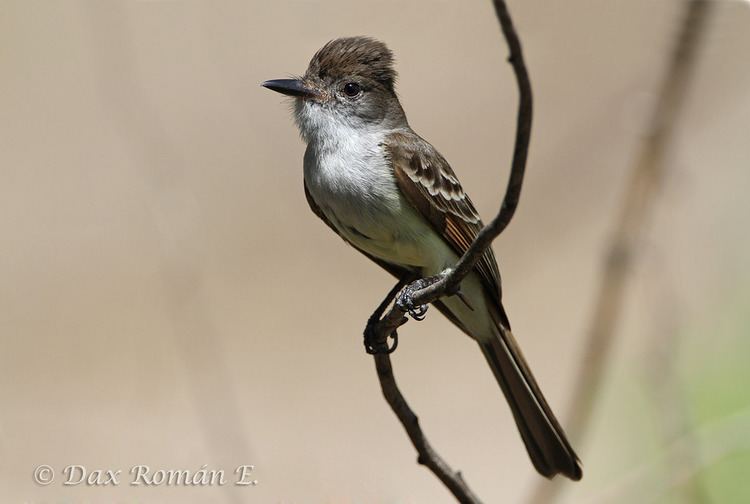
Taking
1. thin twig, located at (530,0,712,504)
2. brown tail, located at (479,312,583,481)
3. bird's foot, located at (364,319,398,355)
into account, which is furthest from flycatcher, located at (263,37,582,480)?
bird's foot, located at (364,319,398,355)

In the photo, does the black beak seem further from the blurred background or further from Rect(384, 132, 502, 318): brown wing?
the blurred background

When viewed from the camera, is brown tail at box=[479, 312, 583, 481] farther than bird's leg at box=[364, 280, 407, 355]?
Yes

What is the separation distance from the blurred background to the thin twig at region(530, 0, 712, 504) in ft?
6.17

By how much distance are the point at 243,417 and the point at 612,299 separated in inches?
119

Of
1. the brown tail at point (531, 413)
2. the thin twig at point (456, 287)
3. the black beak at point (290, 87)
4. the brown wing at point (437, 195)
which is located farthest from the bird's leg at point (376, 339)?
the black beak at point (290, 87)

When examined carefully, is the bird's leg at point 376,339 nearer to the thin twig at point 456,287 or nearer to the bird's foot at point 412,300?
the thin twig at point 456,287

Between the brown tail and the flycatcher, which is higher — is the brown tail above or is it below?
below

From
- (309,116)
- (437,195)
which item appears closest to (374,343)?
(437,195)

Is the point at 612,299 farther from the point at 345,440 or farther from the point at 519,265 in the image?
the point at 519,265

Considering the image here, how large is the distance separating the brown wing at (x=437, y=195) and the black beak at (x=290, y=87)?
0.34 m

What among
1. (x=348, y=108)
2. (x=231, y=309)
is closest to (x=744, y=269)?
(x=231, y=309)

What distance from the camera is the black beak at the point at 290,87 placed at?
Result: 136 inches

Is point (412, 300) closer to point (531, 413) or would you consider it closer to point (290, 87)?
point (531, 413)

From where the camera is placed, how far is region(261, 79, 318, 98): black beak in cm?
346
